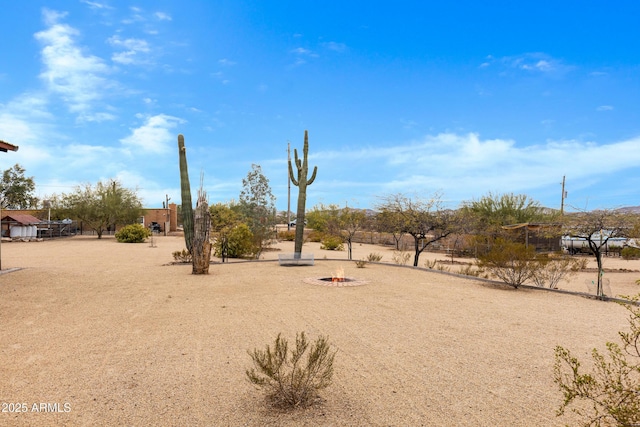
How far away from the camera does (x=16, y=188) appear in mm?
35656

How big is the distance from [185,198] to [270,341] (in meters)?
11.8

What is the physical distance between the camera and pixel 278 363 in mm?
4062

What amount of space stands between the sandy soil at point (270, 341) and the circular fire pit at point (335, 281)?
50cm

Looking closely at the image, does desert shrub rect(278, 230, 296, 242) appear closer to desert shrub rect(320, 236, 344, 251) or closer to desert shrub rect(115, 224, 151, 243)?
desert shrub rect(320, 236, 344, 251)

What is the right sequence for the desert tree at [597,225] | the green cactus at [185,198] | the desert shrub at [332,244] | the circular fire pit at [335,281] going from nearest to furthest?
the circular fire pit at [335,281]
the desert tree at [597,225]
the green cactus at [185,198]
the desert shrub at [332,244]

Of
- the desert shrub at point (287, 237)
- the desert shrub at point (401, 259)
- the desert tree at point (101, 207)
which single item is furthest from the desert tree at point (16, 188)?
the desert shrub at point (401, 259)

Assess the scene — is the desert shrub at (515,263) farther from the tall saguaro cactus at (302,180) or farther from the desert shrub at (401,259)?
the tall saguaro cactus at (302,180)

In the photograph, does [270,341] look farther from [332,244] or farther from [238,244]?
[332,244]

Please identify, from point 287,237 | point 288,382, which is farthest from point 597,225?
point 287,237

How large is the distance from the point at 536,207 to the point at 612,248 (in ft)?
32.5

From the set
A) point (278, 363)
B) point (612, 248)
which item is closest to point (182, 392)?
point (278, 363)

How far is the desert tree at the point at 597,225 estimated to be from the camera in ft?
39.6

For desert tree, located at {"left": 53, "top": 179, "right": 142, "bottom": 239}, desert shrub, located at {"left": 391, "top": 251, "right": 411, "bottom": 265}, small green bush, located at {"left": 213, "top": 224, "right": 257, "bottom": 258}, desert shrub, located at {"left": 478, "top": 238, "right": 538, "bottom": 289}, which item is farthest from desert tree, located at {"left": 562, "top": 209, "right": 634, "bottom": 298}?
desert tree, located at {"left": 53, "top": 179, "right": 142, "bottom": 239}

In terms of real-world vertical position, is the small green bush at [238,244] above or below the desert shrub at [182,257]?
above
